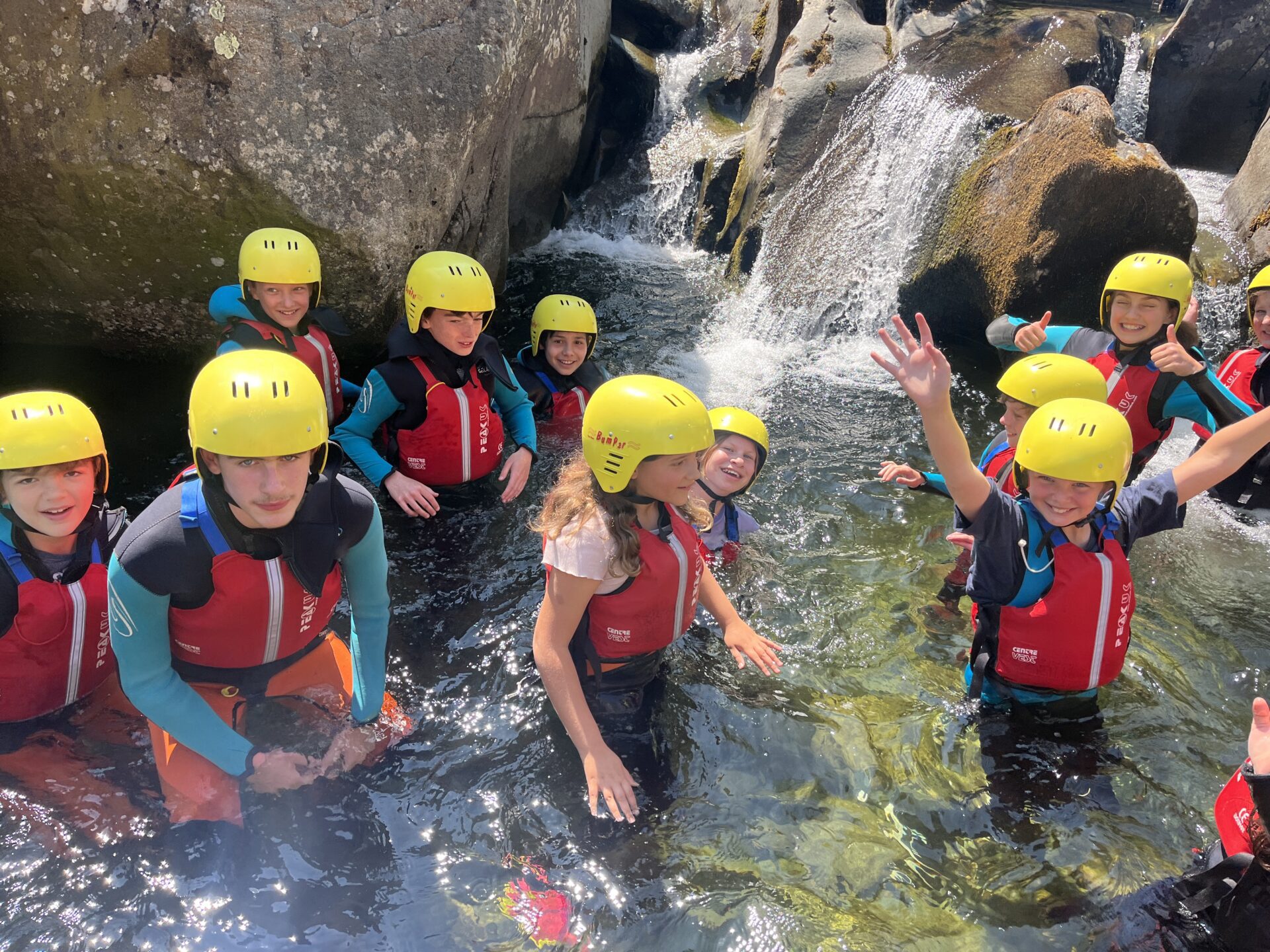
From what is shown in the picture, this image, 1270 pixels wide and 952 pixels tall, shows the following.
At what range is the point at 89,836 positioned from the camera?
3.17 meters

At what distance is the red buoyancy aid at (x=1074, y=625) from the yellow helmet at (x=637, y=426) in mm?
1391

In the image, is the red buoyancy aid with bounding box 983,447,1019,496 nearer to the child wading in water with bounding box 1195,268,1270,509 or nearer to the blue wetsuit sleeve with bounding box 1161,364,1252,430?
the blue wetsuit sleeve with bounding box 1161,364,1252,430

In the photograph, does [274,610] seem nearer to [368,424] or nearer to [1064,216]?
[368,424]

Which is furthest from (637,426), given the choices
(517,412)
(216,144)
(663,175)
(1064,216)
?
(663,175)

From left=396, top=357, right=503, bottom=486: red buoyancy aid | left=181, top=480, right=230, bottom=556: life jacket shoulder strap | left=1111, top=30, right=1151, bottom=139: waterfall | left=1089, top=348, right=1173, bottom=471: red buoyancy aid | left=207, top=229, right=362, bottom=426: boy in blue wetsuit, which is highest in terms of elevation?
left=1111, top=30, right=1151, bottom=139: waterfall

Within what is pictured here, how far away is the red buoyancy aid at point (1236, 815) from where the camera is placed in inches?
105

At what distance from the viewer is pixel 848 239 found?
8.96 m

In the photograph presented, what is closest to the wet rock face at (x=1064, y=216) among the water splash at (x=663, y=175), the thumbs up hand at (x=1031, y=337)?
the thumbs up hand at (x=1031, y=337)

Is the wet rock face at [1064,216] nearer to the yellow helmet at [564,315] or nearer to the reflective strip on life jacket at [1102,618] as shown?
the yellow helmet at [564,315]

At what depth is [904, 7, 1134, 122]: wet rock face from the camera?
8812 mm

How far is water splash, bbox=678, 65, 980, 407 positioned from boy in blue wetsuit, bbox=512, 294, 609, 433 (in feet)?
7.04

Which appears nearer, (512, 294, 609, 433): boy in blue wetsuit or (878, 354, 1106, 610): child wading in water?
(878, 354, 1106, 610): child wading in water

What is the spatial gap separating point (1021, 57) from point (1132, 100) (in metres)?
2.10

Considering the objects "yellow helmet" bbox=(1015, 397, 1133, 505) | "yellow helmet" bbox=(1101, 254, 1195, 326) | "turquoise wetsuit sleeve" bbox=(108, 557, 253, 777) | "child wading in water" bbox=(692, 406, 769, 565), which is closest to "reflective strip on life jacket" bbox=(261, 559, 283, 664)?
"turquoise wetsuit sleeve" bbox=(108, 557, 253, 777)
